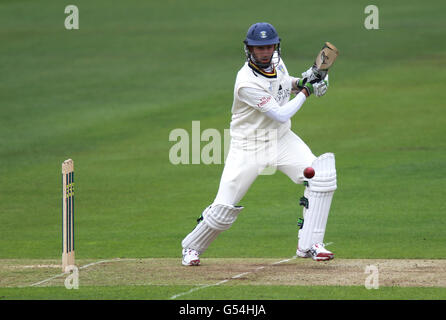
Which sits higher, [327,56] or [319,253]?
[327,56]

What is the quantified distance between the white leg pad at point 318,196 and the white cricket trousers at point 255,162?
7.2 inches

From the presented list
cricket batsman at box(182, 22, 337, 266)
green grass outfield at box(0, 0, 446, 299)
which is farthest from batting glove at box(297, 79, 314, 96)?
green grass outfield at box(0, 0, 446, 299)

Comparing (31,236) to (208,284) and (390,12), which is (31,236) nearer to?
(208,284)

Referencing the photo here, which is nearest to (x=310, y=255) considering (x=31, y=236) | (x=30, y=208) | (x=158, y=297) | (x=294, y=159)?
(x=294, y=159)

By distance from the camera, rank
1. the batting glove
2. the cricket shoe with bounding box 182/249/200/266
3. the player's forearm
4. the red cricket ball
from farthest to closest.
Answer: the cricket shoe with bounding box 182/249/200/266
the batting glove
the player's forearm
the red cricket ball

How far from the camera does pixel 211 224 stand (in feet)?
30.3

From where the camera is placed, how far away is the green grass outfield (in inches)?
478

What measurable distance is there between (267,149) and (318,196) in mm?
701

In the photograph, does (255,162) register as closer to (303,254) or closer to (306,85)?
(306,85)

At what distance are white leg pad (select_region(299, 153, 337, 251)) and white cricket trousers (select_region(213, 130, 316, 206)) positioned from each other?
0.18 m

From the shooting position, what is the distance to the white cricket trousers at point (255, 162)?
362 inches

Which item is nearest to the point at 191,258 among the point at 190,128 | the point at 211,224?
the point at 211,224

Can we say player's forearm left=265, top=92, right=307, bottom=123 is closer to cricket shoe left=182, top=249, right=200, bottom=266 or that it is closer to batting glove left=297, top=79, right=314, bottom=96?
batting glove left=297, top=79, right=314, bottom=96

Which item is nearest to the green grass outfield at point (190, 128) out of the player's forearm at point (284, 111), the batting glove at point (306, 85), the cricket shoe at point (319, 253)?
the cricket shoe at point (319, 253)
